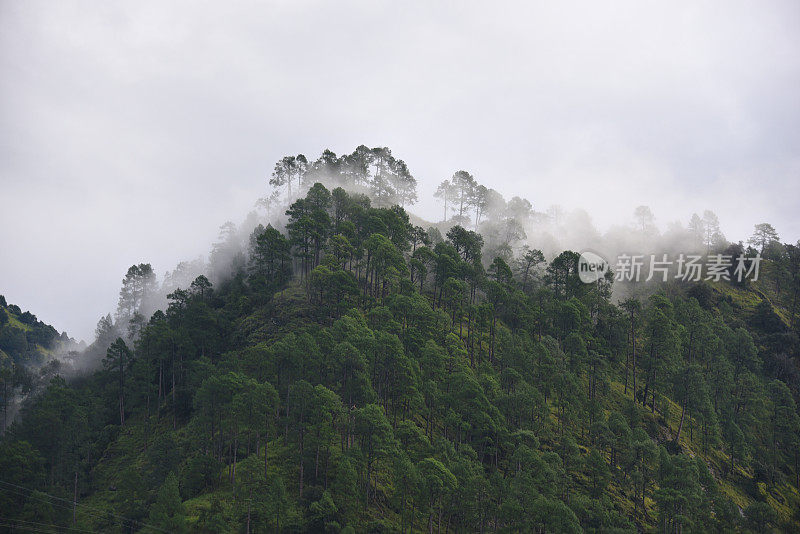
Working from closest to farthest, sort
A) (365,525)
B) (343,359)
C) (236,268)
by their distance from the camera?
(365,525), (343,359), (236,268)

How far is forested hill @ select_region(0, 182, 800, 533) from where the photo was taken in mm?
46594

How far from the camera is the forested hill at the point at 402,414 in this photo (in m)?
46.6

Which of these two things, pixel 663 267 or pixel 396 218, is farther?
pixel 663 267

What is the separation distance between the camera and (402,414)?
61.0 metres

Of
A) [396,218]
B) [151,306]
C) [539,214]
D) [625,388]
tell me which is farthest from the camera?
[539,214]

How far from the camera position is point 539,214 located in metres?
164

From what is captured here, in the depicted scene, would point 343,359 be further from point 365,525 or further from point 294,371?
point 365,525

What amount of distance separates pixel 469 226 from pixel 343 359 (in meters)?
102

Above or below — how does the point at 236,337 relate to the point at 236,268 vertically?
below

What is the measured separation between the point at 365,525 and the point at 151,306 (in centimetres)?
11412

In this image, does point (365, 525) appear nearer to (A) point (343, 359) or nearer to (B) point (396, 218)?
(A) point (343, 359)

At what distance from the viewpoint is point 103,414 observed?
7506cm

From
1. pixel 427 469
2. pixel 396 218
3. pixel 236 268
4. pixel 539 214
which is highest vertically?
pixel 539 214

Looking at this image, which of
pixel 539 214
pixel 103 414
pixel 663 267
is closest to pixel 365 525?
pixel 103 414
